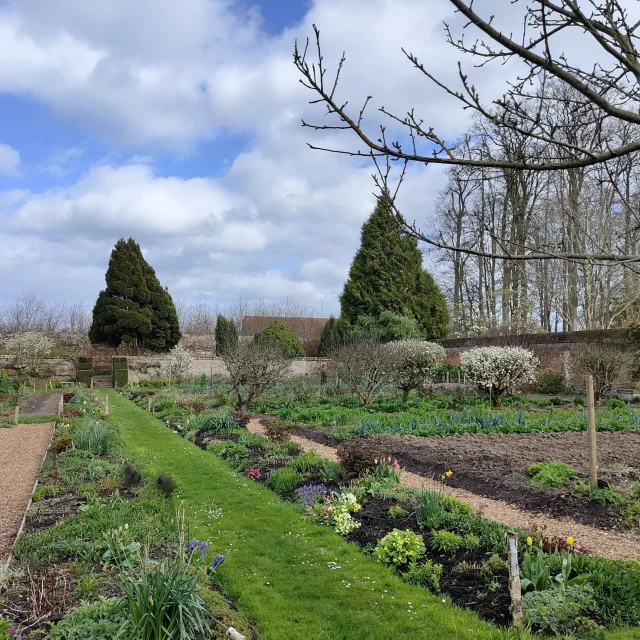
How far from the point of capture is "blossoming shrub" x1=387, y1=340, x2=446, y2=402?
16.0m

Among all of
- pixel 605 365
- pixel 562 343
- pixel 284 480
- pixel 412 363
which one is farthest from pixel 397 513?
pixel 562 343

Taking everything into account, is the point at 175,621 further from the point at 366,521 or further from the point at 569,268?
the point at 569,268

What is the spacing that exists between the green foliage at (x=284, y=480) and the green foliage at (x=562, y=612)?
150 inches

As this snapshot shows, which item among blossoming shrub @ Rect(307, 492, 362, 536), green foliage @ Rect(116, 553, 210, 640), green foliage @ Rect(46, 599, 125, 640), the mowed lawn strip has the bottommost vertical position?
the mowed lawn strip

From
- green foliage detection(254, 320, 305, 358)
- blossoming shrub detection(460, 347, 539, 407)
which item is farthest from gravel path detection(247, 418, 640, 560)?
green foliage detection(254, 320, 305, 358)

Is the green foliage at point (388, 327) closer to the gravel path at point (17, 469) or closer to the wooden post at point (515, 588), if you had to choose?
the gravel path at point (17, 469)

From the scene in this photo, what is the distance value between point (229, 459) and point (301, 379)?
476 inches

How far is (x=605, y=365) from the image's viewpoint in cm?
1557

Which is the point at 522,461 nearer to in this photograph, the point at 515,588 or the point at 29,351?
the point at 515,588

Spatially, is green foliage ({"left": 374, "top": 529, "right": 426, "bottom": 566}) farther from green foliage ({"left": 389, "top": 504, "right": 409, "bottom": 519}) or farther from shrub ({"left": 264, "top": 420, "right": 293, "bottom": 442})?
shrub ({"left": 264, "top": 420, "right": 293, "bottom": 442})

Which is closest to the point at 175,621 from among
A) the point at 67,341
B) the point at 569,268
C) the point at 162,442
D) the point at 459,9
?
the point at 459,9

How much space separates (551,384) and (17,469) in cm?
1582

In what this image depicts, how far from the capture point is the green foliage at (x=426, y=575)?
420 centimetres

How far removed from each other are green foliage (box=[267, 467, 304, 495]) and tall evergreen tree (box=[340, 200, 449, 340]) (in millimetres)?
19388
